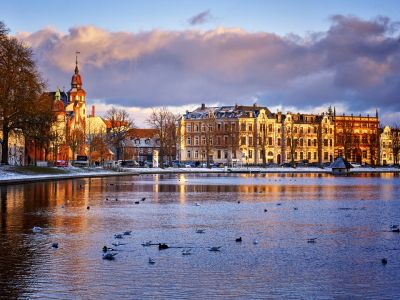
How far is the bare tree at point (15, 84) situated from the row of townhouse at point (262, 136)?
8090cm

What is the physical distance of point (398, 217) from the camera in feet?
96.4

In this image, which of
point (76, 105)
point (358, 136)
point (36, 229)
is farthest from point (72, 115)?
point (36, 229)

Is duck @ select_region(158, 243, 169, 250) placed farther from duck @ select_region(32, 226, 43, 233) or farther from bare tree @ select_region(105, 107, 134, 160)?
bare tree @ select_region(105, 107, 134, 160)

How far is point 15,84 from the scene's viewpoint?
7031 cm

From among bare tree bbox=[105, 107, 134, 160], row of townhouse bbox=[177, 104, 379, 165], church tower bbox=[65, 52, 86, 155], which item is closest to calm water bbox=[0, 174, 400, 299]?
bare tree bbox=[105, 107, 134, 160]

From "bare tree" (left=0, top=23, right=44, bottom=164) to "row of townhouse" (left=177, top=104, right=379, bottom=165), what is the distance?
80.9m

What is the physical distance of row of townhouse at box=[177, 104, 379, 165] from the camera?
159 m

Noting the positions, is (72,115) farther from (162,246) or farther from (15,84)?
(162,246)

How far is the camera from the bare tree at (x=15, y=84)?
69.5 meters

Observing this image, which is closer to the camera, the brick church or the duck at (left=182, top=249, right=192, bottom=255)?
the duck at (left=182, top=249, right=192, bottom=255)

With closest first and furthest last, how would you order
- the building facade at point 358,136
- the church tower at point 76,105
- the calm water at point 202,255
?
the calm water at point 202,255 → the church tower at point 76,105 → the building facade at point 358,136

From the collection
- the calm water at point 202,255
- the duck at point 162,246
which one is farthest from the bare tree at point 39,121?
the duck at point 162,246

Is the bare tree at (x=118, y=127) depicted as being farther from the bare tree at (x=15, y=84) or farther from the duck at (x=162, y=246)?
the duck at (x=162, y=246)

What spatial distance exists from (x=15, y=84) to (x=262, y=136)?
96545mm
